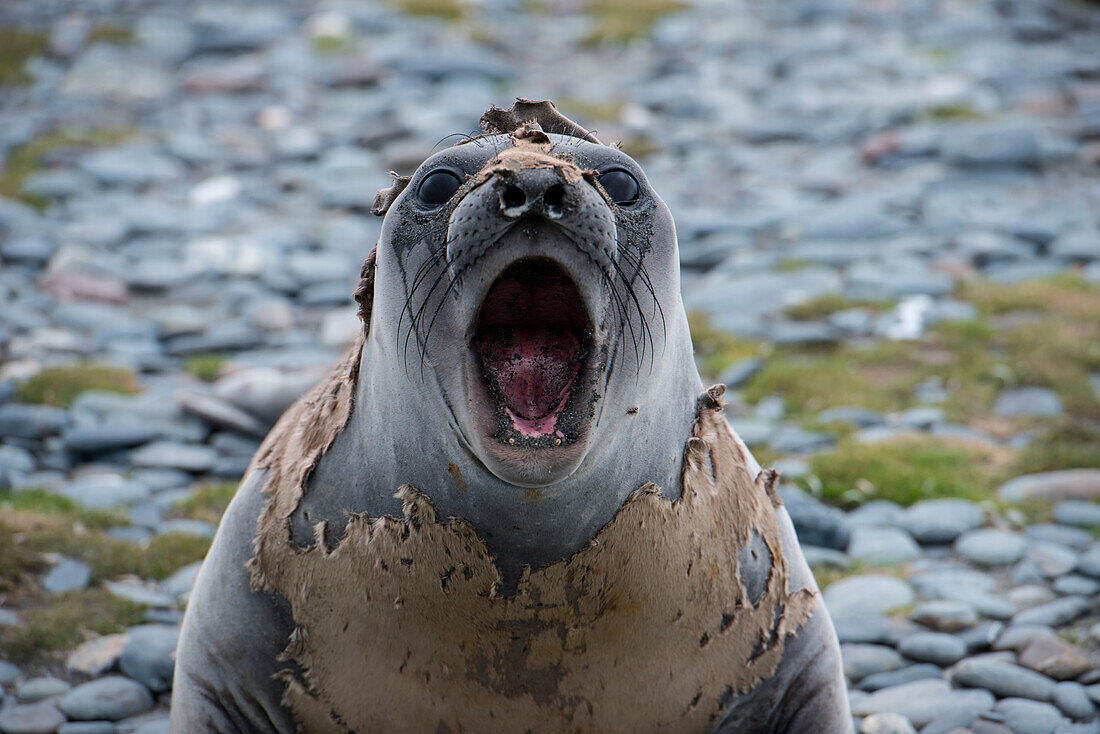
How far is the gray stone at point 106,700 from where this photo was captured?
11.4 feet

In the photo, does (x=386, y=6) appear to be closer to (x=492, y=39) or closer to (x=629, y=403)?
(x=492, y=39)

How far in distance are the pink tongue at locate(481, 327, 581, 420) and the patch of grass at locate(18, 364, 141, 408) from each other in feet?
13.5

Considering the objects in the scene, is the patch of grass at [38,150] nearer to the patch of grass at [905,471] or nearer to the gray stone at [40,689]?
the gray stone at [40,689]

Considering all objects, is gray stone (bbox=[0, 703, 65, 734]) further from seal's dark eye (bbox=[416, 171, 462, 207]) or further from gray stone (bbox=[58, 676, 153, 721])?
seal's dark eye (bbox=[416, 171, 462, 207])

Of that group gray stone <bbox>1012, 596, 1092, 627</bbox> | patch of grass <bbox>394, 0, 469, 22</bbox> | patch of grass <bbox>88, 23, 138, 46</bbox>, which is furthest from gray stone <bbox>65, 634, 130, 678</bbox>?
patch of grass <bbox>394, 0, 469, 22</bbox>

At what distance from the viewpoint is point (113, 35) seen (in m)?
13.9

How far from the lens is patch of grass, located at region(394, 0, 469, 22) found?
595 inches

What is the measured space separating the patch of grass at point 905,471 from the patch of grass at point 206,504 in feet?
8.14

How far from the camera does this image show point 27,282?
7.48 metres

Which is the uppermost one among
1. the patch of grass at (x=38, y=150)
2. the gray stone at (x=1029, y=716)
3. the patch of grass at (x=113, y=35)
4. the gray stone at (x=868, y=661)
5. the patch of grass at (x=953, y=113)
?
the patch of grass at (x=113, y=35)

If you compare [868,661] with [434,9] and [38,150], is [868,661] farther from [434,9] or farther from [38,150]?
[434,9]

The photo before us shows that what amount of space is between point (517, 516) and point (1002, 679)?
1.95 m

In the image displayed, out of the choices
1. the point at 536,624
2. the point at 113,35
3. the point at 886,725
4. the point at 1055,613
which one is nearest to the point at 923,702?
the point at 886,725

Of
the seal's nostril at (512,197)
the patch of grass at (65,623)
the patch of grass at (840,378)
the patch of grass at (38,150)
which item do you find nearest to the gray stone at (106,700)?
the patch of grass at (65,623)
